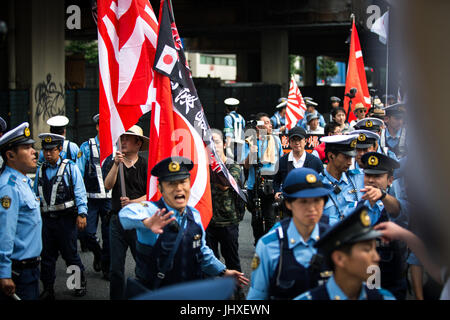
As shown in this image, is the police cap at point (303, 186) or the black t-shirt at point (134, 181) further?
the black t-shirt at point (134, 181)

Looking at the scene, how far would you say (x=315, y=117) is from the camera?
13.6m

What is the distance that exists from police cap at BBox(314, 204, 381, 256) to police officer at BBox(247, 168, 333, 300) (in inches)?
20.5

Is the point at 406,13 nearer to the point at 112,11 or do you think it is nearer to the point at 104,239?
the point at 112,11

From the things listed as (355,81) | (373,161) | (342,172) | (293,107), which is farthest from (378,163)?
(293,107)

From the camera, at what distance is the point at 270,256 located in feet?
12.7

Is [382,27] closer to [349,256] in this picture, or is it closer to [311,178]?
[311,178]

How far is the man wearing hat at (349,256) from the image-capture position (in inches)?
127

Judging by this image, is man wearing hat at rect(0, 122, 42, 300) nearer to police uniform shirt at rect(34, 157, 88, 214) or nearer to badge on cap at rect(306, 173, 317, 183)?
police uniform shirt at rect(34, 157, 88, 214)

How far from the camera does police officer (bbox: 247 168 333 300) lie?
12.5 feet

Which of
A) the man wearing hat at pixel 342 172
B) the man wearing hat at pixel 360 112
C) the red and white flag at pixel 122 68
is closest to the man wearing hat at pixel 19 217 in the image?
the red and white flag at pixel 122 68

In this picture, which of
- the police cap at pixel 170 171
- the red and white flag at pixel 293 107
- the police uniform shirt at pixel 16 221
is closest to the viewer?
the police cap at pixel 170 171

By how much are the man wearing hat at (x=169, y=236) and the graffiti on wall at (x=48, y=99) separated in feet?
50.5

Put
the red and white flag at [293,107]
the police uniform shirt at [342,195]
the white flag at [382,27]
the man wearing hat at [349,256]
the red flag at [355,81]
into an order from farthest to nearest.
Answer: the white flag at [382,27], the red and white flag at [293,107], the red flag at [355,81], the police uniform shirt at [342,195], the man wearing hat at [349,256]

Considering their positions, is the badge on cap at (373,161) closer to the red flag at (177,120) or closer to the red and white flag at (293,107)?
the red flag at (177,120)
